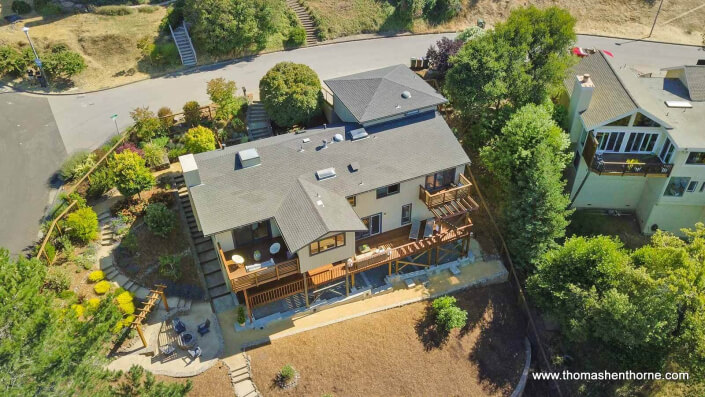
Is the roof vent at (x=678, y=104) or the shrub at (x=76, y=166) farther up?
the roof vent at (x=678, y=104)

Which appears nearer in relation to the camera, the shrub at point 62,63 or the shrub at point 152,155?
the shrub at point 152,155

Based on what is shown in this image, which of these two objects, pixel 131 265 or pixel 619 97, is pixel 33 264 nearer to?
pixel 131 265

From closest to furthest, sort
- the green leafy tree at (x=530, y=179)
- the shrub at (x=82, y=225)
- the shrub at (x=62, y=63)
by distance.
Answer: the shrub at (x=82, y=225) < the green leafy tree at (x=530, y=179) < the shrub at (x=62, y=63)

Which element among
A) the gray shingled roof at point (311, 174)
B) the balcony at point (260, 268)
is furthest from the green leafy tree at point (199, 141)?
the balcony at point (260, 268)

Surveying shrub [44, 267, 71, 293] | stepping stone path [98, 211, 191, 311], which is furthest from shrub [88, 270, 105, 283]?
shrub [44, 267, 71, 293]

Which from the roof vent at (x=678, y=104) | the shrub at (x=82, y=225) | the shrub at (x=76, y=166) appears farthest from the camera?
the roof vent at (x=678, y=104)

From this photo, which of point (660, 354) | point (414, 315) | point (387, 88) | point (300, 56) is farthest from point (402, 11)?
point (660, 354)

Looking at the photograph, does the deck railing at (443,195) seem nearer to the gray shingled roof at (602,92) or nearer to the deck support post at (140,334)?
the gray shingled roof at (602,92)
